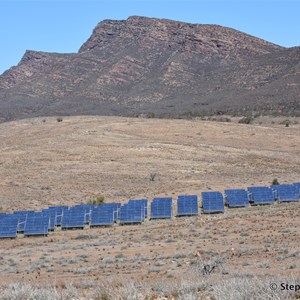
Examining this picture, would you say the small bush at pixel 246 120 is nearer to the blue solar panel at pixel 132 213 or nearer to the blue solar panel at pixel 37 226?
the blue solar panel at pixel 132 213

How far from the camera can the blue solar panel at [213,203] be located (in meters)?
31.1

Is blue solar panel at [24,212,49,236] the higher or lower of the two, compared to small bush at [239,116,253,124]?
lower

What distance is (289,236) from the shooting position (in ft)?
69.7

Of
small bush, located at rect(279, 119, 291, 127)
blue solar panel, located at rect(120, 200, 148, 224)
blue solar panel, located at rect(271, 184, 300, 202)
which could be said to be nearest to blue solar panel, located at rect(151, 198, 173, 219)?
blue solar panel, located at rect(120, 200, 148, 224)

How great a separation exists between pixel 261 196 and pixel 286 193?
1595mm

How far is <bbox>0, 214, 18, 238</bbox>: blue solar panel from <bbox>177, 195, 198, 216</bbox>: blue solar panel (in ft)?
29.8

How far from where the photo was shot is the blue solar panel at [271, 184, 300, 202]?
32.6 metres

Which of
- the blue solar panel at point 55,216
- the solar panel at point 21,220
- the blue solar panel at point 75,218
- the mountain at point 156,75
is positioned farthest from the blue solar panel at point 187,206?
the mountain at point 156,75

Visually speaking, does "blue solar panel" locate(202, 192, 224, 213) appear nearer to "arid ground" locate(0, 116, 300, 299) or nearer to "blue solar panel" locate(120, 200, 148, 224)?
"arid ground" locate(0, 116, 300, 299)

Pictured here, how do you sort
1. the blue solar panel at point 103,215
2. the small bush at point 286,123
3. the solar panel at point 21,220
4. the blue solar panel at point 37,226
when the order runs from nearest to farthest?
the blue solar panel at point 37,226, the solar panel at point 21,220, the blue solar panel at point 103,215, the small bush at point 286,123

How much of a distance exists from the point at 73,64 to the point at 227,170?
11363 cm

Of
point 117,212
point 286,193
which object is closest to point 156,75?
point 286,193

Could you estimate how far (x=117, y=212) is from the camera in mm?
30719

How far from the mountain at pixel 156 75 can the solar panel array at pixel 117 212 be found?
210 ft
